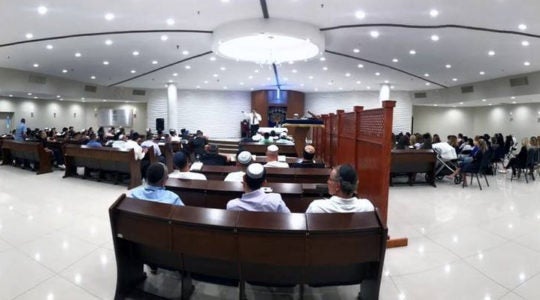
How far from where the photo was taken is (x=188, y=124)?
18984 mm

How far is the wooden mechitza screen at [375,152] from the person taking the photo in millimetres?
2789

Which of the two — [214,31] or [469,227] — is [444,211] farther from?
[214,31]

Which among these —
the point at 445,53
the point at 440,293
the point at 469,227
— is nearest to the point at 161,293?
the point at 440,293

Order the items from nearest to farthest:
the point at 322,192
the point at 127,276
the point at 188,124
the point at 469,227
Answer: the point at 127,276 → the point at 322,192 → the point at 469,227 → the point at 188,124

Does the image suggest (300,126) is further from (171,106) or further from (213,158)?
(171,106)

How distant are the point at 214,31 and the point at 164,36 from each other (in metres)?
1.35

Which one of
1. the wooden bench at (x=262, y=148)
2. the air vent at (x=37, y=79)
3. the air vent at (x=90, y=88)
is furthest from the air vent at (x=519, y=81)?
the air vent at (x=90, y=88)

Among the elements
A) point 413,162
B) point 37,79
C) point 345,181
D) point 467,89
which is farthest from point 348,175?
point 467,89

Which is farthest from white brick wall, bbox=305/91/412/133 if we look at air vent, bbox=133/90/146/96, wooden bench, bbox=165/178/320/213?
wooden bench, bbox=165/178/320/213

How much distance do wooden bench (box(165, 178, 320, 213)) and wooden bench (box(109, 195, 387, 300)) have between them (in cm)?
81

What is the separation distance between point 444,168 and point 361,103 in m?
11.6

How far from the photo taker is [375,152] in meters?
3.04

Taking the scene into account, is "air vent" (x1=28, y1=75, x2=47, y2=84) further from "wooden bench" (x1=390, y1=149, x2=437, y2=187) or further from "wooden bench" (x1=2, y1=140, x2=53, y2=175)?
"wooden bench" (x1=390, y1=149, x2=437, y2=187)

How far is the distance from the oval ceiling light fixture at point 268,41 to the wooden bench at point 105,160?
11.2ft
